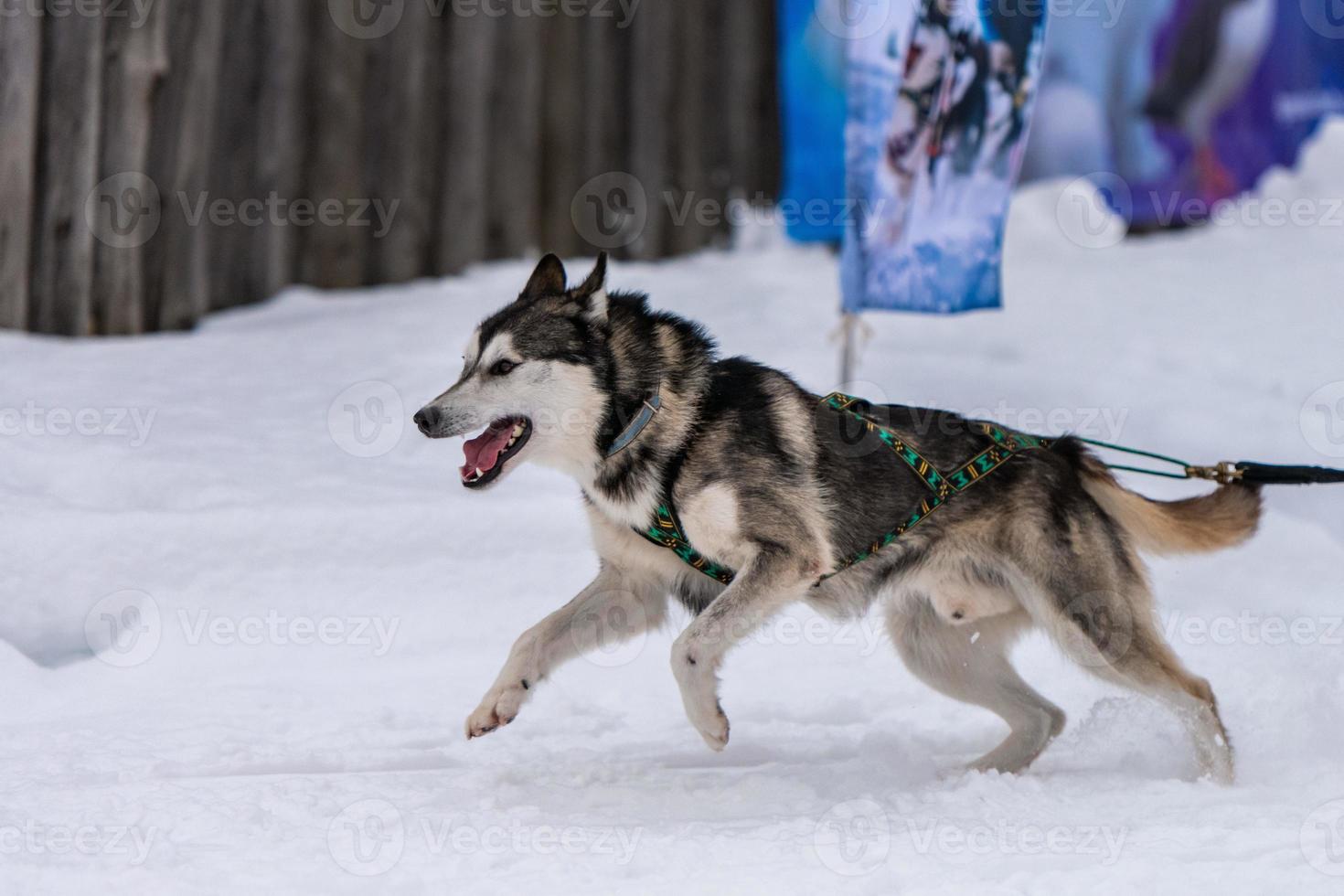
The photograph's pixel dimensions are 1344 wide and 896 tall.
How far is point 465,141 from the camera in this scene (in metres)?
7.47

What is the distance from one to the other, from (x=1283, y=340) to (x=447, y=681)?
4899 mm

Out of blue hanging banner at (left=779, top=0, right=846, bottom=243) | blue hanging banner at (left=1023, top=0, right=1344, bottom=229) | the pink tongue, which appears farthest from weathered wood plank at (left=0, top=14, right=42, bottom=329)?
blue hanging banner at (left=1023, top=0, right=1344, bottom=229)

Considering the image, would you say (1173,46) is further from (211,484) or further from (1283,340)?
(211,484)

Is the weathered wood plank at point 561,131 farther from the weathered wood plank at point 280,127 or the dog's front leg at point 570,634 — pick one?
the dog's front leg at point 570,634

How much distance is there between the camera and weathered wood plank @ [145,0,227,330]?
6.33 m

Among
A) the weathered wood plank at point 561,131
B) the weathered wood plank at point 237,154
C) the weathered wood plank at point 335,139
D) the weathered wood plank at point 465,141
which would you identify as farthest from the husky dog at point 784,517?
the weathered wood plank at point 561,131

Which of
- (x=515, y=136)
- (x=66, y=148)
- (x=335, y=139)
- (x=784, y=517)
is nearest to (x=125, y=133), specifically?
(x=66, y=148)

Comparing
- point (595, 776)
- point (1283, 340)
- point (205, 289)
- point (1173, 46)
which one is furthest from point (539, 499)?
point (1173, 46)

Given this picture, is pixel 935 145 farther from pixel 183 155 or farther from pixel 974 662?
pixel 183 155

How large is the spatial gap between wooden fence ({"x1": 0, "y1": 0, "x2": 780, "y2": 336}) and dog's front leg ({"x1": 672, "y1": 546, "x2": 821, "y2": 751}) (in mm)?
4173

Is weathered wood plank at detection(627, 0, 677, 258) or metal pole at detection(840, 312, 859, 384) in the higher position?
weathered wood plank at detection(627, 0, 677, 258)

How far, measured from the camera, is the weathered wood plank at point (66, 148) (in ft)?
19.6

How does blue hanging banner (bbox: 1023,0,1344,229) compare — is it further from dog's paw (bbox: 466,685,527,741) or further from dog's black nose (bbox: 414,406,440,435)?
dog's paw (bbox: 466,685,527,741)

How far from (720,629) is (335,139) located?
476 centimetres
